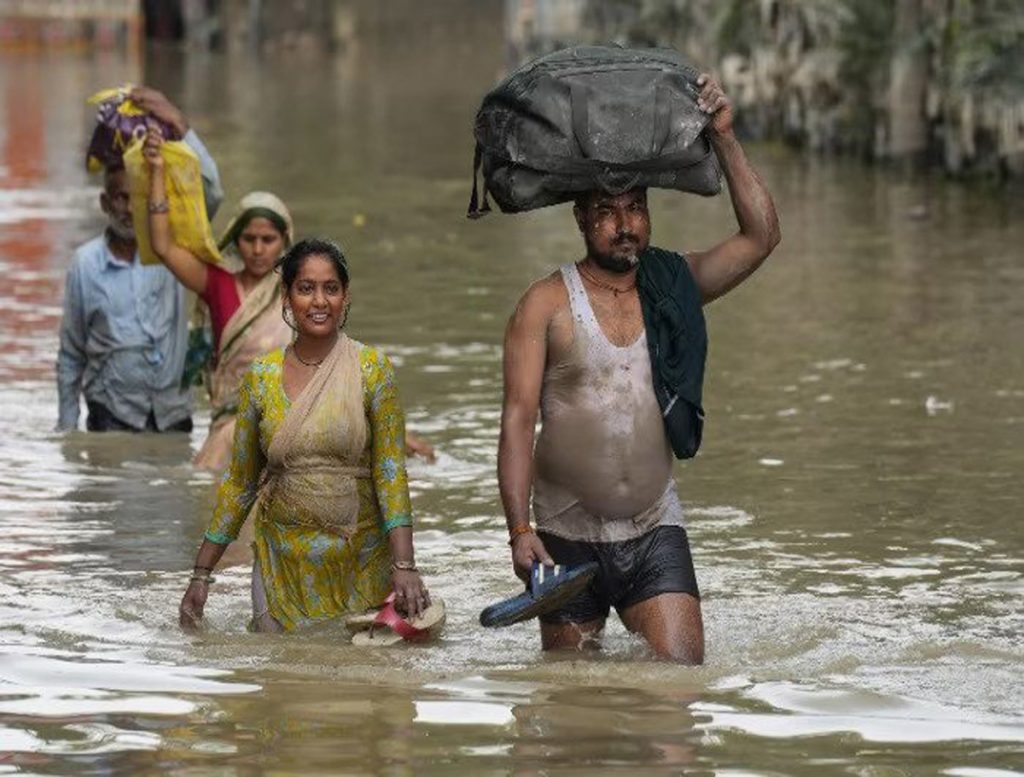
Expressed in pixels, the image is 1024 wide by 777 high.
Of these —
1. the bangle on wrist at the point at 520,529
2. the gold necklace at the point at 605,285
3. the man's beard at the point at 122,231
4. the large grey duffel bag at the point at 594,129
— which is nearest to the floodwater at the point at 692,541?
the bangle on wrist at the point at 520,529

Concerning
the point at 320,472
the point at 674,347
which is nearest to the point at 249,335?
the point at 320,472

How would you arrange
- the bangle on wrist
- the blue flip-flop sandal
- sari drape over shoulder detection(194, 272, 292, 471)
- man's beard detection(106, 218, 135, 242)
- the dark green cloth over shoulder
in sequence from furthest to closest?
1. man's beard detection(106, 218, 135, 242)
2. sari drape over shoulder detection(194, 272, 292, 471)
3. the dark green cloth over shoulder
4. the bangle on wrist
5. the blue flip-flop sandal

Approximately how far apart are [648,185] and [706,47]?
77.7ft

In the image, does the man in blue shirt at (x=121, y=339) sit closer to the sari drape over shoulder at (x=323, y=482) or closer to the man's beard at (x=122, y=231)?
the man's beard at (x=122, y=231)

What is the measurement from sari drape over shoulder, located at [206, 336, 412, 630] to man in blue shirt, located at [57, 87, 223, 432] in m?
3.45

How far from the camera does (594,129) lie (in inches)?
289

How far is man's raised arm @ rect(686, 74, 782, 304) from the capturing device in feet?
24.5

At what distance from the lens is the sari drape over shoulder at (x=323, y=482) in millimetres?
7707

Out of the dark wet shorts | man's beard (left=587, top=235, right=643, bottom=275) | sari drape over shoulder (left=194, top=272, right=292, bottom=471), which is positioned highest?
man's beard (left=587, top=235, right=643, bottom=275)

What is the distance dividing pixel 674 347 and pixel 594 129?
60 cm

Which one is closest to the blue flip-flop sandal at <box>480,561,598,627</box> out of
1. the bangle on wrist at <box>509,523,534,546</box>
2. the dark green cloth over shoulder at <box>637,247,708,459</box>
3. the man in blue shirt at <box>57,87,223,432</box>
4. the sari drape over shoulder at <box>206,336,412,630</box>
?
the bangle on wrist at <box>509,523,534,546</box>

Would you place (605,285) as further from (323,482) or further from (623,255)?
(323,482)

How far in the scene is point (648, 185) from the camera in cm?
741

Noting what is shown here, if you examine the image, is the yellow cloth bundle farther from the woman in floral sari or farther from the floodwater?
the woman in floral sari
